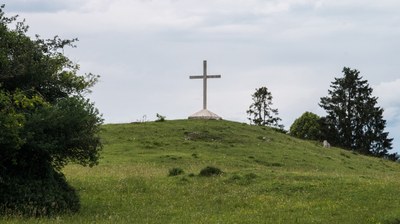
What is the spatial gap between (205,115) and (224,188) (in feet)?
114

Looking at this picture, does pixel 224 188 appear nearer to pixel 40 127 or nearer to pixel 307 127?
pixel 40 127

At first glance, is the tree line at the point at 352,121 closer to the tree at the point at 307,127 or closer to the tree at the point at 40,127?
the tree at the point at 307,127

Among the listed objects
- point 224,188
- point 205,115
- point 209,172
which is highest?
point 205,115

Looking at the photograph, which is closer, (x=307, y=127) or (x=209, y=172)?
(x=209, y=172)

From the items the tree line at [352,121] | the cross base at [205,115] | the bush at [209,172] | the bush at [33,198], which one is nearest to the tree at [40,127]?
the bush at [33,198]

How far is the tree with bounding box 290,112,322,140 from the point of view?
304 ft

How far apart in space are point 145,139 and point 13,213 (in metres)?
32.4

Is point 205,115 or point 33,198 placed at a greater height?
point 205,115

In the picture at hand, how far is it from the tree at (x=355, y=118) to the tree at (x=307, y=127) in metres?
3.00

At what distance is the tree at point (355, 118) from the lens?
293 ft

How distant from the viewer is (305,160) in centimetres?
4444

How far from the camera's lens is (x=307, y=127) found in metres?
95.1

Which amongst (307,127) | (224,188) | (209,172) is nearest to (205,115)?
(209,172)

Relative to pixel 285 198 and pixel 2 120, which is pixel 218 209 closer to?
pixel 285 198
